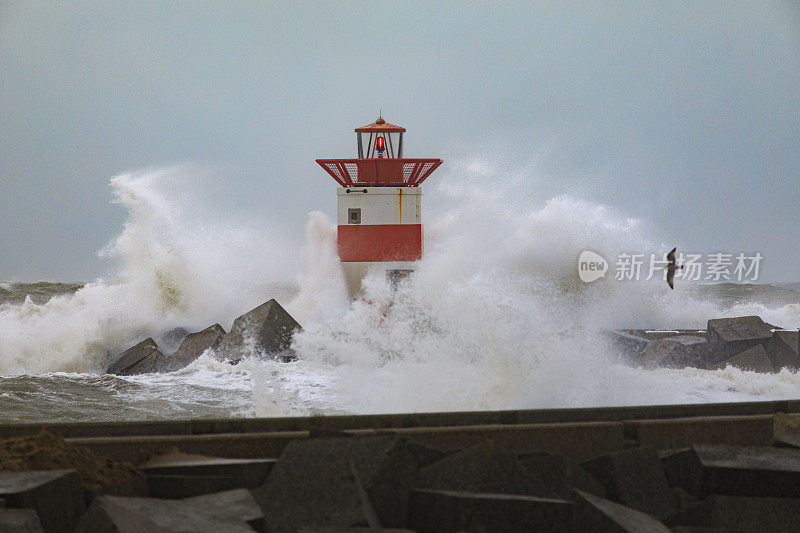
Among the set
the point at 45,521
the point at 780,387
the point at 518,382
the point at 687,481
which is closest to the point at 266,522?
the point at 45,521

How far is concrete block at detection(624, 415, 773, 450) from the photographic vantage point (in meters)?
2.29

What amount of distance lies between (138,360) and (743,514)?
237 inches

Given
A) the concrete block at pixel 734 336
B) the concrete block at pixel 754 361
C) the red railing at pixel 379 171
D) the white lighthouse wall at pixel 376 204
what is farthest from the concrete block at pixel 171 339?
the concrete block at pixel 754 361

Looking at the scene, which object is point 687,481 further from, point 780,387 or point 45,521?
point 780,387

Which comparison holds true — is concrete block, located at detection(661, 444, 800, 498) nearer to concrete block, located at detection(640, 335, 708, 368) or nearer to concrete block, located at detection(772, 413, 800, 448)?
concrete block, located at detection(772, 413, 800, 448)

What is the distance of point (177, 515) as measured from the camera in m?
1.57

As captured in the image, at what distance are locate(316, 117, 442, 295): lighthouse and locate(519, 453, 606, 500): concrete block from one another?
635cm

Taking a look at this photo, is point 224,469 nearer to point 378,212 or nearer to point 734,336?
point 734,336

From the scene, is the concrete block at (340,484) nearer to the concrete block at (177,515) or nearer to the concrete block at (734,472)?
the concrete block at (177,515)

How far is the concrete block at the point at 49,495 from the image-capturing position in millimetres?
1619

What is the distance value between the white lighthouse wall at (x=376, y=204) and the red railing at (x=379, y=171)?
16 cm

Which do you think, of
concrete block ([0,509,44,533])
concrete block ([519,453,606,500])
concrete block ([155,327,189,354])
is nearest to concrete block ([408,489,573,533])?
concrete block ([519,453,606,500])

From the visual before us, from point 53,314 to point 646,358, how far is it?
6399 mm

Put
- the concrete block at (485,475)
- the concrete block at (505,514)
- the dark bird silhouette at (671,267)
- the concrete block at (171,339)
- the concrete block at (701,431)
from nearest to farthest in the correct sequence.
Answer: the concrete block at (505,514)
the concrete block at (485,475)
the concrete block at (701,431)
the concrete block at (171,339)
the dark bird silhouette at (671,267)
